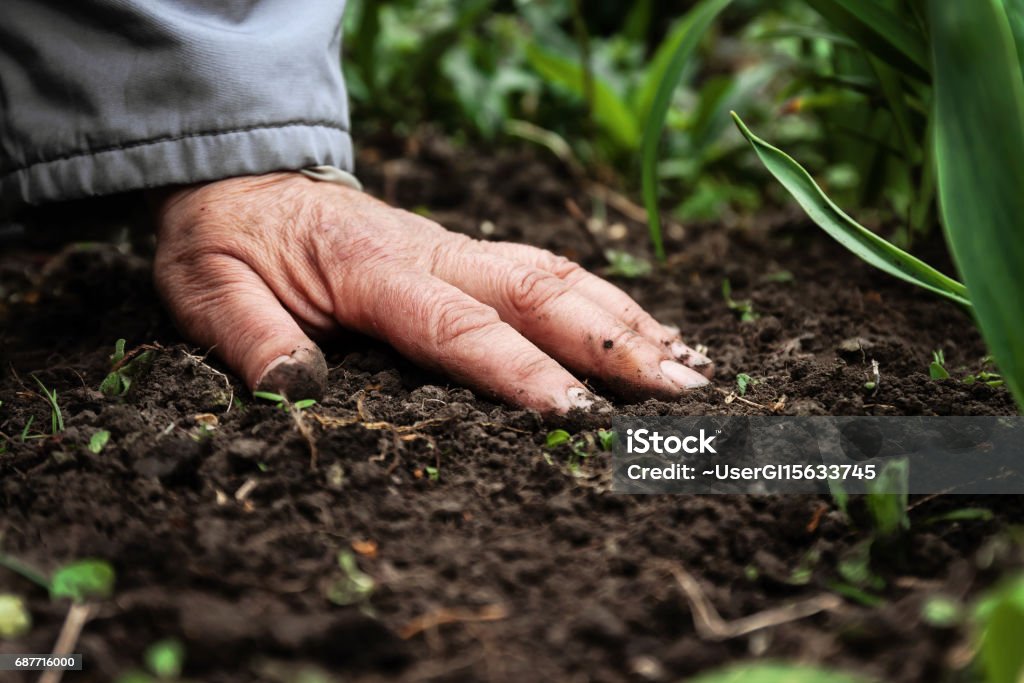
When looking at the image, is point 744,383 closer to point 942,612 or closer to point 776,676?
point 942,612

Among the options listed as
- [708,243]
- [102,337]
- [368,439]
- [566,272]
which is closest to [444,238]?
[566,272]

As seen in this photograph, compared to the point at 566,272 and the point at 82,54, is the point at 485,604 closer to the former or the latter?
the point at 566,272

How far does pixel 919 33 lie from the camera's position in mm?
1316

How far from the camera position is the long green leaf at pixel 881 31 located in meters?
1.30

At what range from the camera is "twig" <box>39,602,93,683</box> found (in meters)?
0.72

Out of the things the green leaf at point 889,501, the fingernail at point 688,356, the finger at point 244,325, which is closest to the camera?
the green leaf at point 889,501

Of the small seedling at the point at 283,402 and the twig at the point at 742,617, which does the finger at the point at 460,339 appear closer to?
the small seedling at the point at 283,402

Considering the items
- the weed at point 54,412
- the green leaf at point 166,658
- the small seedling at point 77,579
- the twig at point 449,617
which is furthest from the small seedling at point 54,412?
the twig at point 449,617

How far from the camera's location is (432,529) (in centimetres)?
89

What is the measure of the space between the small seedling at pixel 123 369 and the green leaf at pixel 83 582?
0.39 metres

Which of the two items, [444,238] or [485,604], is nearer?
[485,604]

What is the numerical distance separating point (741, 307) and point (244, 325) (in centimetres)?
84

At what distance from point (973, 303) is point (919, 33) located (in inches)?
26.3

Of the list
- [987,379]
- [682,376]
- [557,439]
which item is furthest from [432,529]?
[987,379]
